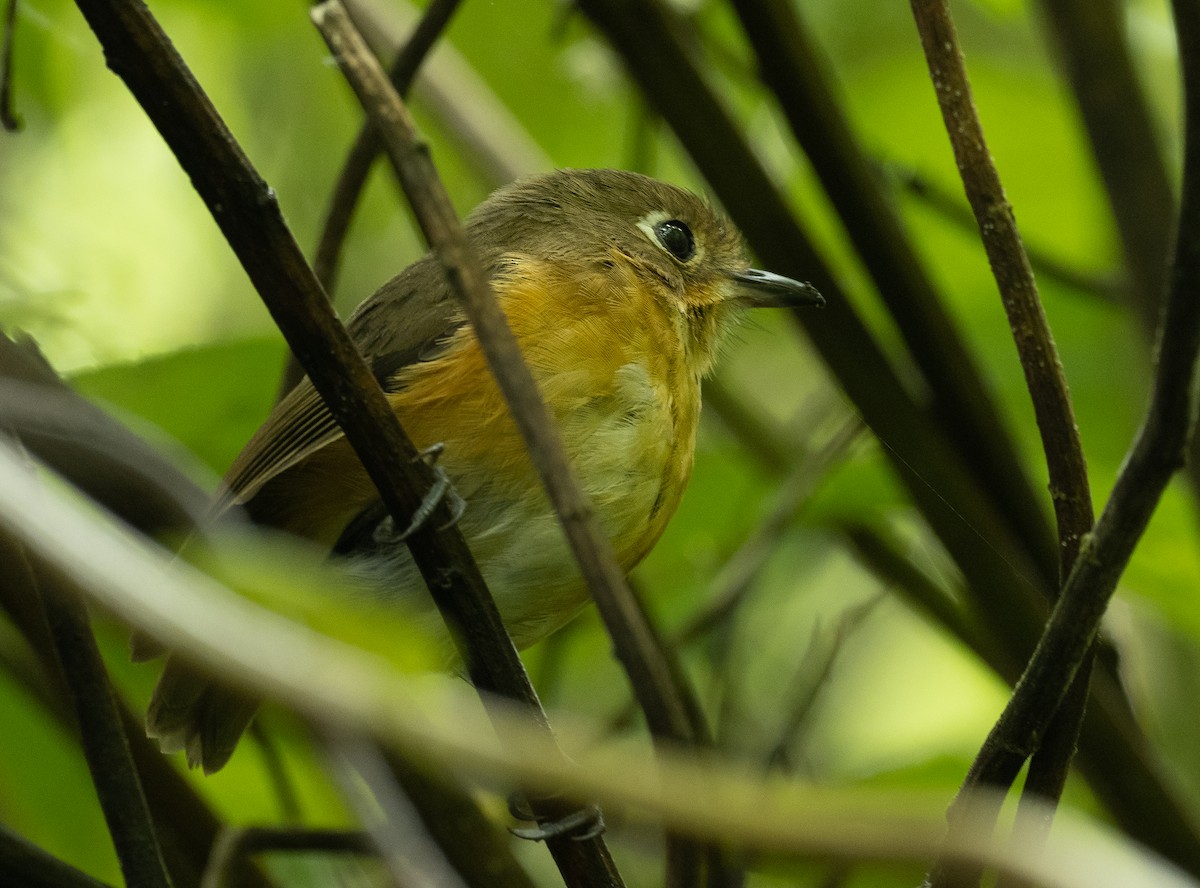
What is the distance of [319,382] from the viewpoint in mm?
1636

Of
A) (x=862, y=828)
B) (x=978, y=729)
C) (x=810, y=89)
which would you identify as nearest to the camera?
(x=862, y=828)

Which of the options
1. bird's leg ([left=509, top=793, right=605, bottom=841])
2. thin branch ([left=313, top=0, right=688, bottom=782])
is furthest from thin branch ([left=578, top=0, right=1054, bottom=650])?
thin branch ([left=313, top=0, right=688, bottom=782])

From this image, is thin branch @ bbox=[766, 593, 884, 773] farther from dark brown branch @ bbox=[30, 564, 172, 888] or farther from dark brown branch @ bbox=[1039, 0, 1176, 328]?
dark brown branch @ bbox=[30, 564, 172, 888]

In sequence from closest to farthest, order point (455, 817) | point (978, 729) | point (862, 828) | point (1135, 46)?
point (862, 828) < point (455, 817) < point (978, 729) < point (1135, 46)

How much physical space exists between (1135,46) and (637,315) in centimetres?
163

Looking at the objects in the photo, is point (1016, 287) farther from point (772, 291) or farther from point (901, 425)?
point (772, 291)

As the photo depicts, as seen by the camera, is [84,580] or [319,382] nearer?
[84,580]

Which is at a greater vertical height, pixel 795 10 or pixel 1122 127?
pixel 795 10

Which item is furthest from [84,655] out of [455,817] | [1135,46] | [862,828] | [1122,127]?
[1135,46]

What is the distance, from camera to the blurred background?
2863 mm

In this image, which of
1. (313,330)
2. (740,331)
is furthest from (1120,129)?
(313,330)

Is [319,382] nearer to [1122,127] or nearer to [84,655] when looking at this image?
[84,655]

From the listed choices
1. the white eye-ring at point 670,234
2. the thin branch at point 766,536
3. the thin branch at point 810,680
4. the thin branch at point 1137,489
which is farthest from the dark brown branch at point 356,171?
the thin branch at point 1137,489

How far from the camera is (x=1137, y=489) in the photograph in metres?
1.35
